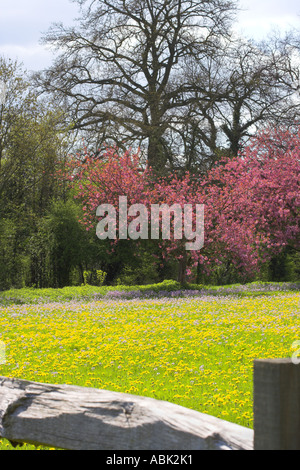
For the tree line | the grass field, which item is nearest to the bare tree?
the tree line

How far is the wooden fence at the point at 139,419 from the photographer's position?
6.87 ft

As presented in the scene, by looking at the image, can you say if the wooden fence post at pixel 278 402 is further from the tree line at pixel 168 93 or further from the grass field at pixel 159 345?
the tree line at pixel 168 93

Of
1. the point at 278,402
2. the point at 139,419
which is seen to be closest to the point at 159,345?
the point at 139,419

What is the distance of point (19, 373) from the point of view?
6.95 metres

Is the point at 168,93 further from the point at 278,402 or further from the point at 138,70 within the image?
the point at 278,402

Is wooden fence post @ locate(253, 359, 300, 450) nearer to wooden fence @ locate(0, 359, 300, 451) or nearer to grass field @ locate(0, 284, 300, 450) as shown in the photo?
wooden fence @ locate(0, 359, 300, 451)

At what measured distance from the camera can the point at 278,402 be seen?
2078 mm

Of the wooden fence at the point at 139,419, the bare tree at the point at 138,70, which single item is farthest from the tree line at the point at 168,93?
the wooden fence at the point at 139,419

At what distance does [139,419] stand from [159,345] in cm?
658

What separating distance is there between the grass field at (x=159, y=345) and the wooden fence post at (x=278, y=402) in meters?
1.86
